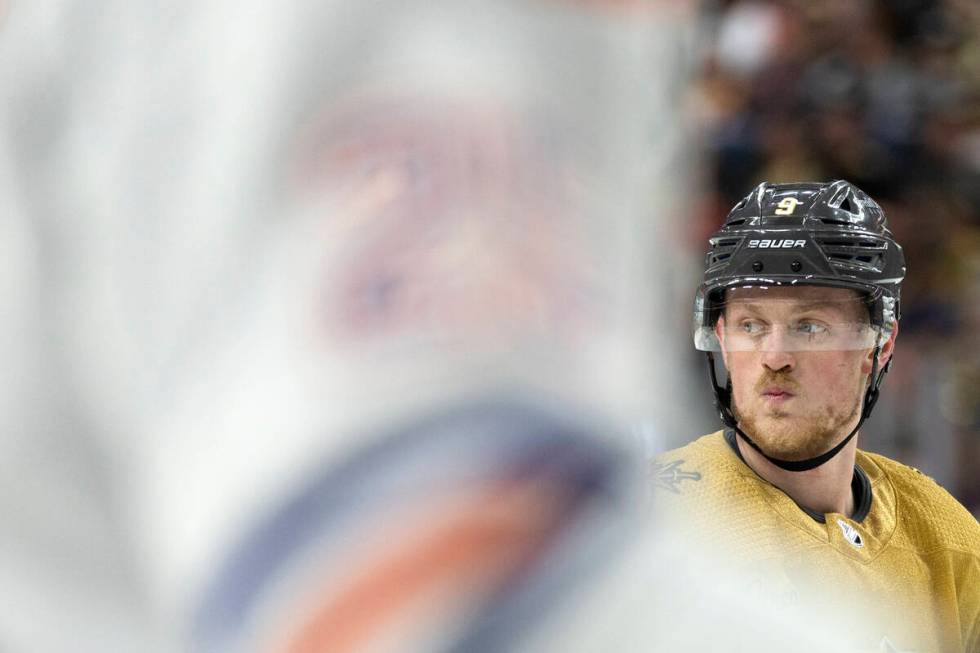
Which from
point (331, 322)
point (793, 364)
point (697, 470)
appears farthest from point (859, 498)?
point (331, 322)

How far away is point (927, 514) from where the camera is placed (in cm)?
125

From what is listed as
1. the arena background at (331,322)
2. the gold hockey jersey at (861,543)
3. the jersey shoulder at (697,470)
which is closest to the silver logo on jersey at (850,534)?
the gold hockey jersey at (861,543)

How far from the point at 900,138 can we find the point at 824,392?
1.08 meters

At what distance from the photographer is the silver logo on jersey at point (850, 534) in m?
1.16

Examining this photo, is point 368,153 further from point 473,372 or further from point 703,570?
point 703,570

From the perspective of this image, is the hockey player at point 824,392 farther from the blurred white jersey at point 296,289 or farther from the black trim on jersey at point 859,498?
the blurred white jersey at point 296,289

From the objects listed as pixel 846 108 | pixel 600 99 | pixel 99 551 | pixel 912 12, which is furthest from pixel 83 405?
pixel 912 12

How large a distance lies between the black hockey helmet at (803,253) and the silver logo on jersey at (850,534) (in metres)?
0.06

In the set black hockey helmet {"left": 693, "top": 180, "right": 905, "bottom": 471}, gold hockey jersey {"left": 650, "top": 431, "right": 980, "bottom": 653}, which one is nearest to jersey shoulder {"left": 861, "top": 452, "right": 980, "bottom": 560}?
gold hockey jersey {"left": 650, "top": 431, "right": 980, "bottom": 653}

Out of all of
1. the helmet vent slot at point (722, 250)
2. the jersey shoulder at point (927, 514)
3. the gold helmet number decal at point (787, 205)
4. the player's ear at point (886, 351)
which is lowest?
the jersey shoulder at point (927, 514)

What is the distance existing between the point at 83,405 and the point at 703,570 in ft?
0.75

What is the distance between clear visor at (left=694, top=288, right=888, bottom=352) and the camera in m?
1.14

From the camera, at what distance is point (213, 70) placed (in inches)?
15.7

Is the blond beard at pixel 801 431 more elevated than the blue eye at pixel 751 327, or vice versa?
the blue eye at pixel 751 327
